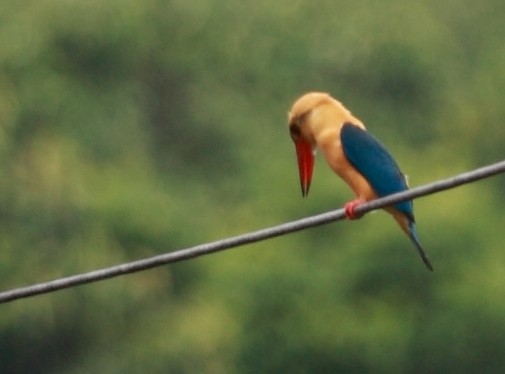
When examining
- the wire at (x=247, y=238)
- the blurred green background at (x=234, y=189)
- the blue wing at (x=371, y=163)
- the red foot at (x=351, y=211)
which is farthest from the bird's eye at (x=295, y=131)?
the blurred green background at (x=234, y=189)

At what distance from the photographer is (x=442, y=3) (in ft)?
63.7

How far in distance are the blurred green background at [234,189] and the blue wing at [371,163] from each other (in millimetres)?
7543

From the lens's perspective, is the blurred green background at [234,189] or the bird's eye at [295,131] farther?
the blurred green background at [234,189]

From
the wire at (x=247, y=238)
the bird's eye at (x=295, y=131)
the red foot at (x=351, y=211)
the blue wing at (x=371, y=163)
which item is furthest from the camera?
the bird's eye at (x=295, y=131)

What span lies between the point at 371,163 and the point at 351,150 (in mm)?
66

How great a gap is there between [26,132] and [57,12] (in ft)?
4.70

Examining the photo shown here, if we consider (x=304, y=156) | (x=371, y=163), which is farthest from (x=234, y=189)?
(x=371, y=163)

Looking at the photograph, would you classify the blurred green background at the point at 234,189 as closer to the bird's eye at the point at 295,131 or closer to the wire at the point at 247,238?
the bird's eye at the point at 295,131

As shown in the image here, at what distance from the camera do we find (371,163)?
476 cm

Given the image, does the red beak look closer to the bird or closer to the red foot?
the bird

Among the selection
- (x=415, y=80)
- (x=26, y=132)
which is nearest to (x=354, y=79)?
(x=415, y=80)

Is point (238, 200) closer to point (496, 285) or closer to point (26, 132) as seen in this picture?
point (26, 132)

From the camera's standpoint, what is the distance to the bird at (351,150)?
473 centimetres

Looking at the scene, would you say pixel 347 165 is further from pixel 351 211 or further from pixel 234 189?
pixel 234 189
